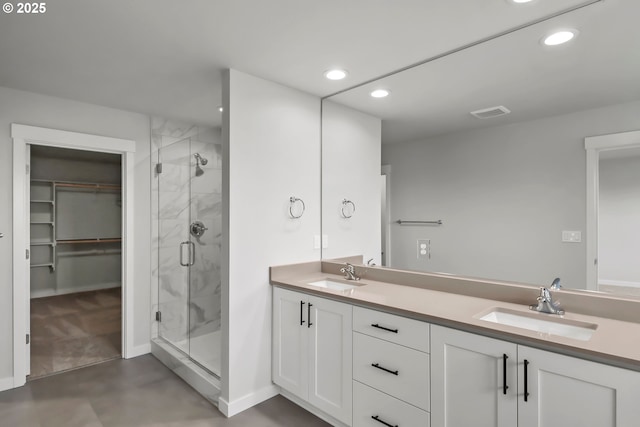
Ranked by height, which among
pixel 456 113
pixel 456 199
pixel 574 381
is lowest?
pixel 574 381

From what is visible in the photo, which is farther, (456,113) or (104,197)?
(104,197)

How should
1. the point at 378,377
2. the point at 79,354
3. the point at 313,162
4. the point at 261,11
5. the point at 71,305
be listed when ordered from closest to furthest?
the point at 261,11
the point at 378,377
the point at 313,162
the point at 79,354
the point at 71,305

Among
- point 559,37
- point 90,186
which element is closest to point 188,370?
point 559,37

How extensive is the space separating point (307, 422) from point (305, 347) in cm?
47

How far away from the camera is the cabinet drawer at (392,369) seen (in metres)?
1.70

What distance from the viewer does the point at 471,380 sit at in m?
1.53

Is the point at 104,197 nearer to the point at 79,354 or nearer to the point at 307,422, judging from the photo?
the point at 79,354

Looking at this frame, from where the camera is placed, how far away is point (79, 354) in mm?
3338

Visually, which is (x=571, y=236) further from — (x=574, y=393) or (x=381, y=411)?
(x=381, y=411)

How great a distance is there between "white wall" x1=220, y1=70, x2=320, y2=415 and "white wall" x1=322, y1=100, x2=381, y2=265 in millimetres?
202

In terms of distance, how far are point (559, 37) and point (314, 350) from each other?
7.54ft

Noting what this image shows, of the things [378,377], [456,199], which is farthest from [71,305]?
[456,199]

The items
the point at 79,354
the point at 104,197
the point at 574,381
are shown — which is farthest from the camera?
the point at 104,197

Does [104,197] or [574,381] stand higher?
[104,197]
